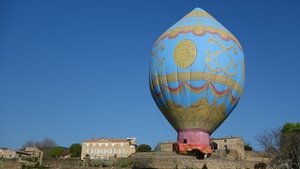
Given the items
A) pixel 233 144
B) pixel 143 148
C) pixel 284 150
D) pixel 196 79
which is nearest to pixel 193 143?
pixel 196 79

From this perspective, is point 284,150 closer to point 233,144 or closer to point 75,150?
point 233,144

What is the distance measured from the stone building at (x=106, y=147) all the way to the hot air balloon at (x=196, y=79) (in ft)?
168

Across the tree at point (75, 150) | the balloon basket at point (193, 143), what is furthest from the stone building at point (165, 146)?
the balloon basket at point (193, 143)

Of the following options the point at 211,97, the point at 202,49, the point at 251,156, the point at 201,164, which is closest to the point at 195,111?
the point at 211,97

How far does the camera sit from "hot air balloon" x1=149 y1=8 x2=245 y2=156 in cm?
1997

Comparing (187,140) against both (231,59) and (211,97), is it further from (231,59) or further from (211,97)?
(231,59)

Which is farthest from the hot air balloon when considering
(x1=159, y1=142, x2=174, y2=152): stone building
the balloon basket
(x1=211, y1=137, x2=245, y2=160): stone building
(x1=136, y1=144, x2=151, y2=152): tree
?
(x1=136, y1=144, x2=151, y2=152): tree

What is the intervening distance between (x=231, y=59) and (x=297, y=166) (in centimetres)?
1775

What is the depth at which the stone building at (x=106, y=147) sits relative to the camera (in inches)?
2822

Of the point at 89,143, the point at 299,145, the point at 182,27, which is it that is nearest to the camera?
the point at 182,27

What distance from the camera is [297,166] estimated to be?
3391cm

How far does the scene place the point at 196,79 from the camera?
19.9 m

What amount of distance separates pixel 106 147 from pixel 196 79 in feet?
183

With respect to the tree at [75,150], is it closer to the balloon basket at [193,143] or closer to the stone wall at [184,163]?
the stone wall at [184,163]
